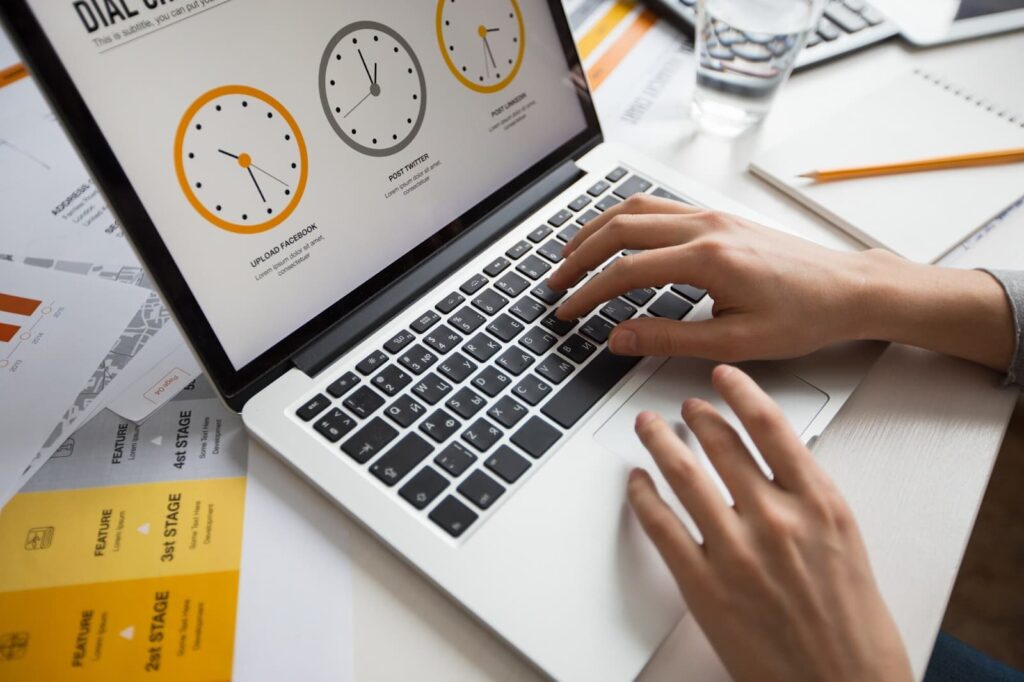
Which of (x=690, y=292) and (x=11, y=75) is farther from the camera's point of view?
(x=11, y=75)

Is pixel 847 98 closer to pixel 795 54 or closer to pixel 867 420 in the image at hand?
pixel 795 54

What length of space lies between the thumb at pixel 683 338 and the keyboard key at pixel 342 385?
0.18 meters

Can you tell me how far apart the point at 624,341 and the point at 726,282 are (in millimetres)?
82

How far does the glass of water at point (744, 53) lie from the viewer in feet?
2.30

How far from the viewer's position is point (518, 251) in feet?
1.98

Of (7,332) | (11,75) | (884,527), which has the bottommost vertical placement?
(884,527)

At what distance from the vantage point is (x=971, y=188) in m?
0.68

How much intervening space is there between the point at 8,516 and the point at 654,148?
62 centimetres

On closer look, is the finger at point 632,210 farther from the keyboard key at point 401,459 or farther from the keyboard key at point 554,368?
the keyboard key at point 401,459

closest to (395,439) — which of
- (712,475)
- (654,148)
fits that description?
(712,475)

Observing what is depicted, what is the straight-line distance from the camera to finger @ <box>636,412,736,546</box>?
414 millimetres

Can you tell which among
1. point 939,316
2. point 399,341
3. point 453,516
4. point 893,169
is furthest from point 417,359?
point 893,169

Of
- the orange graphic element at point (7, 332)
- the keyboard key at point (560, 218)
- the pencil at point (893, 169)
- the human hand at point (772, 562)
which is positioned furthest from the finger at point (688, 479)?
the orange graphic element at point (7, 332)

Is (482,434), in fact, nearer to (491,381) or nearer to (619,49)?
(491,381)
